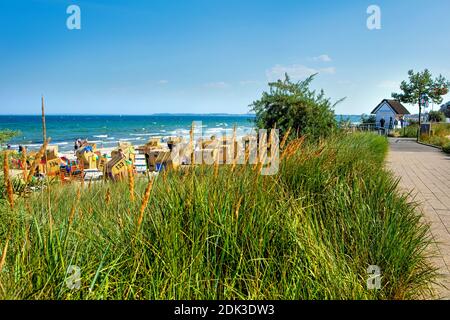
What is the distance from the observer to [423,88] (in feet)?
92.4

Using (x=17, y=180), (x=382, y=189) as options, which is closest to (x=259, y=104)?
Result: (x=382, y=189)

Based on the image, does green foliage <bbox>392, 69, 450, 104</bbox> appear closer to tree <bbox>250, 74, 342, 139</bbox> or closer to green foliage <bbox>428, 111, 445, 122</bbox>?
green foliage <bbox>428, 111, 445, 122</bbox>

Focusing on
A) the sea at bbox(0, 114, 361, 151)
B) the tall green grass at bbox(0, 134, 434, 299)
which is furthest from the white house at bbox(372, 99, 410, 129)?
the tall green grass at bbox(0, 134, 434, 299)

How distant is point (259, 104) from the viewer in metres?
9.48

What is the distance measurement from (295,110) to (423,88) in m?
24.3

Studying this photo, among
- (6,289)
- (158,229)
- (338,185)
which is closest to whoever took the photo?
(6,289)

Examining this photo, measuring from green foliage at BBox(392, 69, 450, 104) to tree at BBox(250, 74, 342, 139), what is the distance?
2256cm

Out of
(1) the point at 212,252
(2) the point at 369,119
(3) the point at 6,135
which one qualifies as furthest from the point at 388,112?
(1) the point at 212,252

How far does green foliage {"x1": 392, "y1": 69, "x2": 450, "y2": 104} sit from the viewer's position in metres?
28.0

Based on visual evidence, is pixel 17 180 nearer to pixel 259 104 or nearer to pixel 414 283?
pixel 414 283

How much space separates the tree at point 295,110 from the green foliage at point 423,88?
22.6 meters

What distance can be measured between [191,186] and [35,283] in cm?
103

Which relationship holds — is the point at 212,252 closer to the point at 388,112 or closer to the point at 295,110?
the point at 295,110
